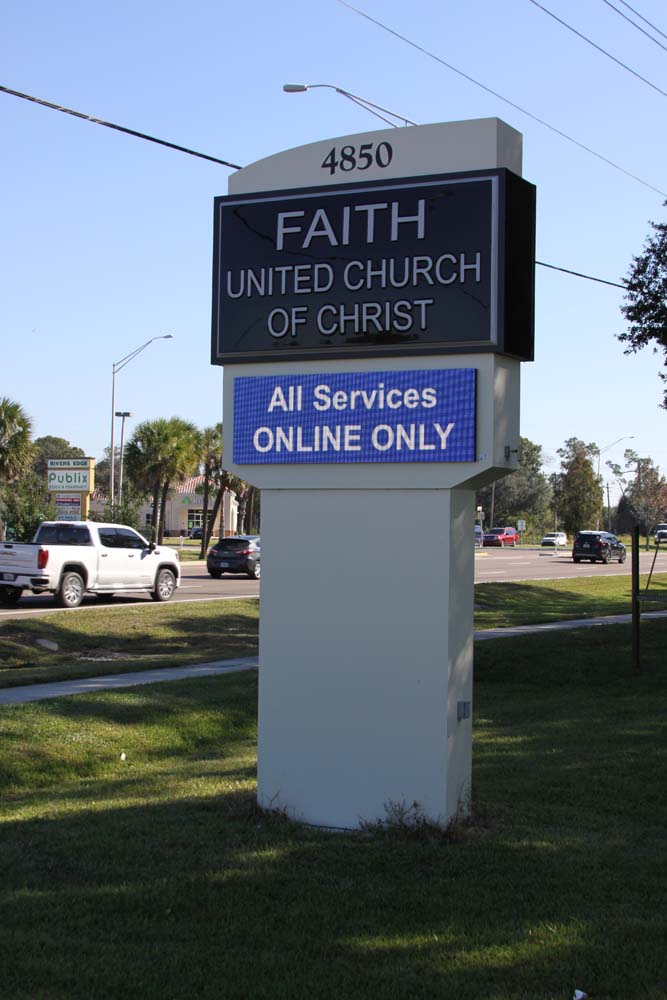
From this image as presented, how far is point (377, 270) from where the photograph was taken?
687 cm

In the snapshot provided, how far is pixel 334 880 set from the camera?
18.7ft

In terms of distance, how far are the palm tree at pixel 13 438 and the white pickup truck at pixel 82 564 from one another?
17770mm

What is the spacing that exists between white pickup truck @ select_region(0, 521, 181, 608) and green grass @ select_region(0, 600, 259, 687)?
1.37 metres

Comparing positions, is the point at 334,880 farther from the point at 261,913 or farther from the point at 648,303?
the point at 648,303

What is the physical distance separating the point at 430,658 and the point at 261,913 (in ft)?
6.10

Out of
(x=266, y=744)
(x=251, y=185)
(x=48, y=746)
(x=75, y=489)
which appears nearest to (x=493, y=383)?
(x=251, y=185)

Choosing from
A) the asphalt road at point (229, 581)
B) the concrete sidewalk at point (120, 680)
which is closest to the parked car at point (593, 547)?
the asphalt road at point (229, 581)

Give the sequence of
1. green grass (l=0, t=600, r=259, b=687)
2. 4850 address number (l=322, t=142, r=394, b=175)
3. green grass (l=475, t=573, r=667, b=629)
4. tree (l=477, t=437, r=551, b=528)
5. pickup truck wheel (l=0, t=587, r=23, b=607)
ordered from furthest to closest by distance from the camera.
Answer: tree (l=477, t=437, r=551, b=528), green grass (l=475, t=573, r=667, b=629), pickup truck wheel (l=0, t=587, r=23, b=607), green grass (l=0, t=600, r=259, b=687), 4850 address number (l=322, t=142, r=394, b=175)

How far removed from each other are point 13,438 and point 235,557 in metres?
11.9

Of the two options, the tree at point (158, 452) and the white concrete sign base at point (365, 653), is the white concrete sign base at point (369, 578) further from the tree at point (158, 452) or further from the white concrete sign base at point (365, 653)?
the tree at point (158, 452)

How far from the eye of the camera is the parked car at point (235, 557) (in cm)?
3609

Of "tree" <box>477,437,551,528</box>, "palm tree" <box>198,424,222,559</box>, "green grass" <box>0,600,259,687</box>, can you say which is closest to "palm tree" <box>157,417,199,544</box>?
"palm tree" <box>198,424,222,559</box>

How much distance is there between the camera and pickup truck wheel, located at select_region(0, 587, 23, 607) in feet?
80.1

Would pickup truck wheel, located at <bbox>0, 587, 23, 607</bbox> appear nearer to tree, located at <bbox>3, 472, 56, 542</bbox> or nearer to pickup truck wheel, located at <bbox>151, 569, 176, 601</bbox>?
pickup truck wheel, located at <bbox>151, 569, 176, 601</bbox>
